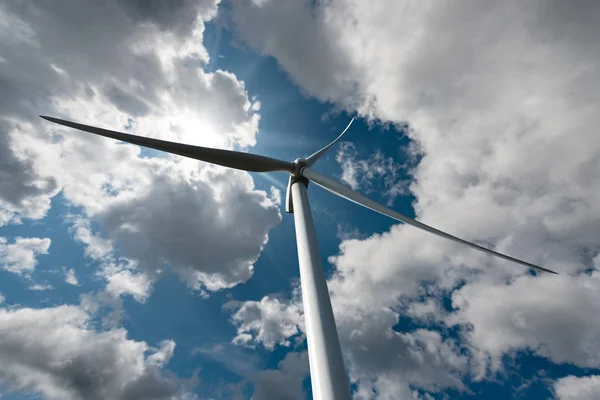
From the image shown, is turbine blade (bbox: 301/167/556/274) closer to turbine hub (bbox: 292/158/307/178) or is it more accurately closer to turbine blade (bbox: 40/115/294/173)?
turbine hub (bbox: 292/158/307/178)

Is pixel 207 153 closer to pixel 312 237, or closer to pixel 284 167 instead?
pixel 284 167

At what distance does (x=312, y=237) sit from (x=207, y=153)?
41.7ft

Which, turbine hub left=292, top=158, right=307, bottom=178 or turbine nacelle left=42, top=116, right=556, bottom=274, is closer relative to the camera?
turbine nacelle left=42, top=116, right=556, bottom=274

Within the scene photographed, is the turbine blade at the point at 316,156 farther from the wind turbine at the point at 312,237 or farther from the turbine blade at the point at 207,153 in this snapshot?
the turbine blade at the point at 207,153

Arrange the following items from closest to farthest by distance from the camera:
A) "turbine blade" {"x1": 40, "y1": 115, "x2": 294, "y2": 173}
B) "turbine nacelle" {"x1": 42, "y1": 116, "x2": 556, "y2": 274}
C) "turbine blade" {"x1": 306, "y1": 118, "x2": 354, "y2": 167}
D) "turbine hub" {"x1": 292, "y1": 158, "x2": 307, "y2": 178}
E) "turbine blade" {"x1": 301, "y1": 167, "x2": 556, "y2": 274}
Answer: "turbine blade" {"x1": 40, "y1": 115, "x2": 294, "y2": 173} < "turbine nacelle" {"x1": 42, "y1": 116, "x2": 556, "y2": 274} < "turbine blade" {"x1": 301, "y1": 167, "x2": 556, "y2": 274} < "turbine hub" {"x1": 292, "y1": 158, "x2": 307, "y2": 178} < "turbine blade" {"x1": 306, "y1": 118, "x2": 354, "y2": 167}

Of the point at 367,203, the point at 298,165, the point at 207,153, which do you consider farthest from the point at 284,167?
the point at 367,203

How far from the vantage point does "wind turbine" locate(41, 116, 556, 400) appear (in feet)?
40.2

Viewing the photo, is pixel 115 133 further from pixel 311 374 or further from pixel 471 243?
pixel 471 243

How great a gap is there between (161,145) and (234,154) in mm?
5812

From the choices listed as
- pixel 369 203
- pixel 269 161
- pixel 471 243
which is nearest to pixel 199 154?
pixel 269 161

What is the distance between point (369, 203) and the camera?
26.7 m

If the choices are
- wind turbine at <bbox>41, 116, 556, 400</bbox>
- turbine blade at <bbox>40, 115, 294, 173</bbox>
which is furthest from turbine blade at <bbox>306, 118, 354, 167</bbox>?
turbine blade at <bbox>40, 115, 294, 173</bbox>

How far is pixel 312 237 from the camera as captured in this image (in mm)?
19031

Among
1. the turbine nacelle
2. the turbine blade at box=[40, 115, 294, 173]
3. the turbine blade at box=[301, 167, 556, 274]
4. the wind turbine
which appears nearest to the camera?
the wind turbine
